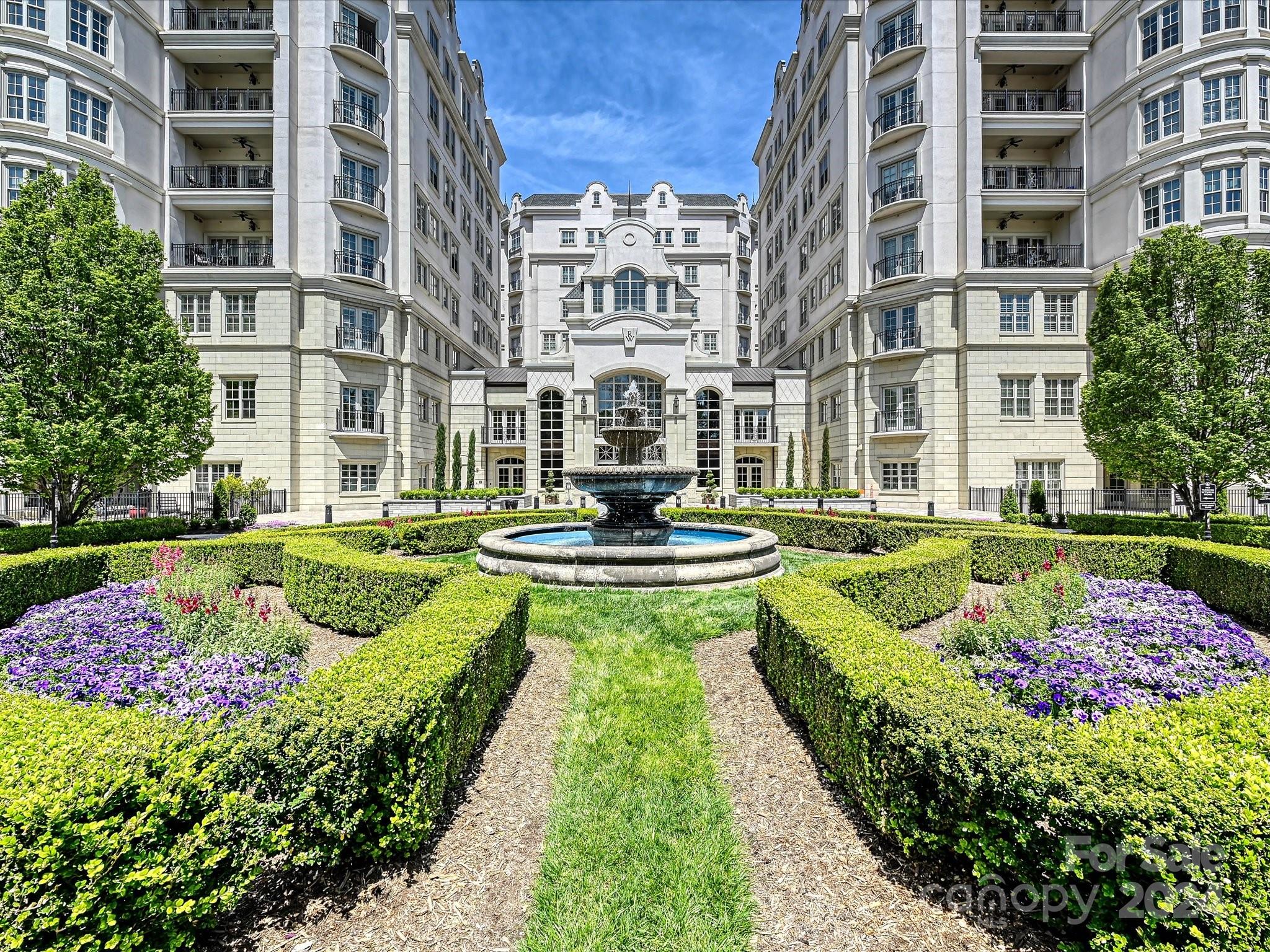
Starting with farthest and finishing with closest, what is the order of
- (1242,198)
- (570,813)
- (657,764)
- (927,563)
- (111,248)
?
(1242,198), (111,248), (927,563), (657,764), (570,813)

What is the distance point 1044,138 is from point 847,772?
39.1 m

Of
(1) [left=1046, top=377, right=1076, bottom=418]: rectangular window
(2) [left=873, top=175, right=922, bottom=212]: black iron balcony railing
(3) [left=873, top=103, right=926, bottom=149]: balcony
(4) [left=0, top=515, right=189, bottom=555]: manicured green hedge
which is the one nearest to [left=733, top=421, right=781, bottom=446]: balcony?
(2) [left=873, top=175, right=922, bottom=212]: black iron balcony railing

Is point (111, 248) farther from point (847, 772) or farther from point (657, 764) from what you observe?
point (847, 772)

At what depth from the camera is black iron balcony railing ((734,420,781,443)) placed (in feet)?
116

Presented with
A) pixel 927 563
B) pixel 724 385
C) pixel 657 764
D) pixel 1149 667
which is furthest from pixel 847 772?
pixel 724 385

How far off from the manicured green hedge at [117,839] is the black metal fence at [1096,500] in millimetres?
27059

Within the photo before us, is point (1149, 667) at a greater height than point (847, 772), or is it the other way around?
point (1149, 667)

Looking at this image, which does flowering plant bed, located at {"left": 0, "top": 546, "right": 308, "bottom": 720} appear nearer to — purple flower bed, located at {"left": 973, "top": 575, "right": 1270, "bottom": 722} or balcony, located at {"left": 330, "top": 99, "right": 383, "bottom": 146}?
purple flower bed, located at {"left": 973, "top": 575, "right": 1270, "bottom": 722}

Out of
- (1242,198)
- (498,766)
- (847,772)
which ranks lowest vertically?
(498,766)

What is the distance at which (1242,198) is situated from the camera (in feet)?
73.5

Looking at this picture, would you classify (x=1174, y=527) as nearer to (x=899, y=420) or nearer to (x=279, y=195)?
(x=899, y=420)

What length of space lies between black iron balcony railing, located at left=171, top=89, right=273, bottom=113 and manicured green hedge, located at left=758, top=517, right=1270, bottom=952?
39532 mm

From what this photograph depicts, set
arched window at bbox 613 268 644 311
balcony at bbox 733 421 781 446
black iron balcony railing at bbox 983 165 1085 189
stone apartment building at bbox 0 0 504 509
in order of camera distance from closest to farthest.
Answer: stone apartment building at bbox 0 0 504 509
black iron balcony railing at bbox 983 165 1085 189
arched window at bbox 613 268 644 311
balcony at bbox 733 421 781 446

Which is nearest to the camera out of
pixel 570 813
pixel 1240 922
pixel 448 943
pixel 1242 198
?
pixel 1240 922
